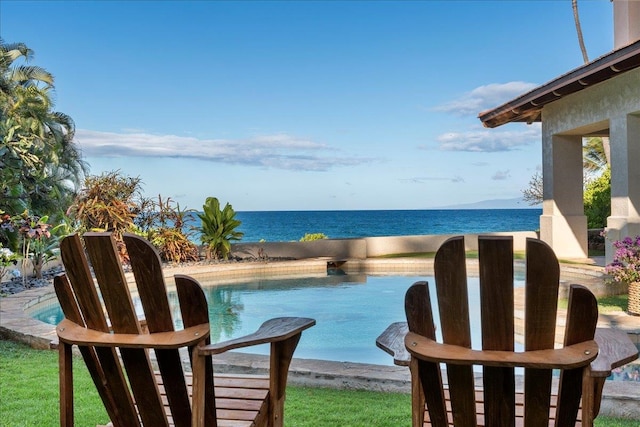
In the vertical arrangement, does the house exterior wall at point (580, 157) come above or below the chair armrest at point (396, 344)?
above

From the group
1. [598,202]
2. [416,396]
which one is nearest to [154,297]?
[416,396]

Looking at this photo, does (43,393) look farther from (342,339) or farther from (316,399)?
(342,339)

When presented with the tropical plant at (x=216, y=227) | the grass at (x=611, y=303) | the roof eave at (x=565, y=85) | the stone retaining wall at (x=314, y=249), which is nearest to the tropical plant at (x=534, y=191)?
the stone retaining wall at (x=314, y=249)

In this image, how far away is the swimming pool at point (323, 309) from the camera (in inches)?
223

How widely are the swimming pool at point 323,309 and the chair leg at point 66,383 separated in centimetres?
309

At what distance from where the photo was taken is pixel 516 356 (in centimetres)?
144

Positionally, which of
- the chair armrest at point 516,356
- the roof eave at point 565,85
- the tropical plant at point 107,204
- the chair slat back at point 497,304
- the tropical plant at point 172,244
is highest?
the roof eave at point 565,85

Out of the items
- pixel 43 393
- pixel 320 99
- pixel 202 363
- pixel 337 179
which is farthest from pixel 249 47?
pixel 202 363

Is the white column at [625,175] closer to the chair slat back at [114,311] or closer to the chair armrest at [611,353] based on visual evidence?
the chair armrest at [611,353]

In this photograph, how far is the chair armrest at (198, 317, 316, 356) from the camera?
162 cm

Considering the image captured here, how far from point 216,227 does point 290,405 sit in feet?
31.9

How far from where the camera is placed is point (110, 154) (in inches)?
1556

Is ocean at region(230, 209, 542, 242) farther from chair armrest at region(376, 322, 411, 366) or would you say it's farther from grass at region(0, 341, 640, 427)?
chair armrest at region(376, 322, 411, 366)

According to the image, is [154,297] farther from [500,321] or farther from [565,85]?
[565,85]
